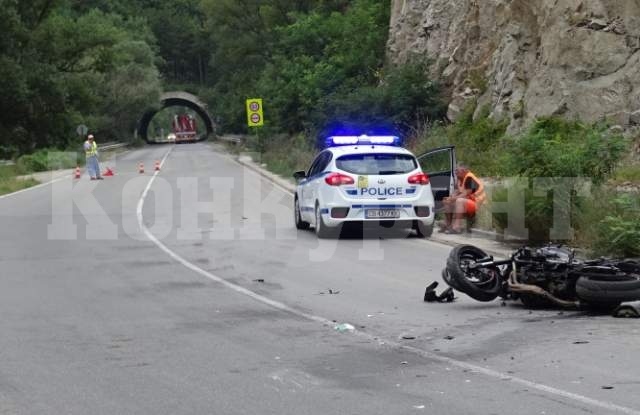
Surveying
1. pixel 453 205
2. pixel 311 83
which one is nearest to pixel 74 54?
pixel 311 83

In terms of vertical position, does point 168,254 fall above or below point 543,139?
below

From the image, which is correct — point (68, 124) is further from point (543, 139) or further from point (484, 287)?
point (484, 287)

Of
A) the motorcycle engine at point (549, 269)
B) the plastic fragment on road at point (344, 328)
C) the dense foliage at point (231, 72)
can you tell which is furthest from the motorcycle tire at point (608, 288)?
the dense foliage at point (231, 72)

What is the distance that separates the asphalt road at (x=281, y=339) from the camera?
7.25 meters

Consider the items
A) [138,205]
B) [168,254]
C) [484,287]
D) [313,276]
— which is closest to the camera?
[484,287]

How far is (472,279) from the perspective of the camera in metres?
11.0

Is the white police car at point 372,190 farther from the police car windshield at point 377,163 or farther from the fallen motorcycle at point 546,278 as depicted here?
the fallen motorcycle at point 546,278

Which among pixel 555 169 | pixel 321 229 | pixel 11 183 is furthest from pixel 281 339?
pixel 11 183

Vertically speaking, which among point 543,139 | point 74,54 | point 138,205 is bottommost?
point 138,205

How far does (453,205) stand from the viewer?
19.2m

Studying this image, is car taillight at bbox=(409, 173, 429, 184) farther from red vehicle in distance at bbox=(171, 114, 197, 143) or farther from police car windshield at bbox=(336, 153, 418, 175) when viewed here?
red vehicle in distance at bbox=(171, 114, 197, 143)

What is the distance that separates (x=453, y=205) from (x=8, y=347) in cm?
1115

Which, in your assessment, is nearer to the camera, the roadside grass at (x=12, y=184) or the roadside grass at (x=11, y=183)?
the roadside grass at (x=12, y=184)

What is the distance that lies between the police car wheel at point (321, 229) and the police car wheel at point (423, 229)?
1.54 metres
